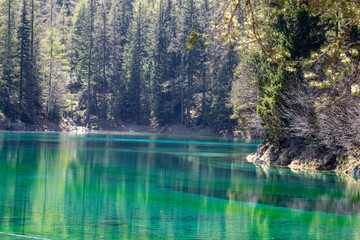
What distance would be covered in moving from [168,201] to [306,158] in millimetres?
14482

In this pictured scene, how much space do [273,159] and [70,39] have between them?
7413 cm

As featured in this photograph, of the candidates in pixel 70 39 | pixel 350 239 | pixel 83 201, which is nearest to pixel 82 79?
pixel 70 39

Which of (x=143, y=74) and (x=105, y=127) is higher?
(x=143, y=74)

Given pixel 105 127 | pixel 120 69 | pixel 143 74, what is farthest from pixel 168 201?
pixel 120 69

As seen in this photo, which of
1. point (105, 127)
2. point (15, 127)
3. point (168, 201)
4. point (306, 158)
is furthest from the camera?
point (105, 127)

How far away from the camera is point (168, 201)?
16672 mm

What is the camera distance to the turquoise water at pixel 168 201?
12.3 meters

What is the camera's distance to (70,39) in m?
98.1

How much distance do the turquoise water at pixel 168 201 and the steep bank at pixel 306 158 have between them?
162 centimetres

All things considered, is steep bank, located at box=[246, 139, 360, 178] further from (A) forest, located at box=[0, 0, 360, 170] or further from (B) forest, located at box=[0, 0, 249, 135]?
(B) forest, located at box=[0, 0, 249, 135]

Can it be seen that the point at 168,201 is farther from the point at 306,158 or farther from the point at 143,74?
the point at 143,74

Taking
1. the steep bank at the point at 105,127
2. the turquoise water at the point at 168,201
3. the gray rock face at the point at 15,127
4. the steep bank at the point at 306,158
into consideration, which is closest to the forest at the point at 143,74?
the steep bank at the point at 306,158

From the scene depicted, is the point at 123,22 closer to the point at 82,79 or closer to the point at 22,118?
the point at 82,79

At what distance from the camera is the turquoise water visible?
1232 centimetres
